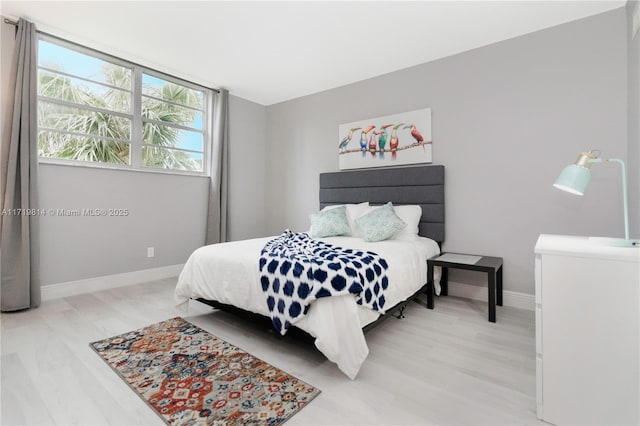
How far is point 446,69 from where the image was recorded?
10.6 feet

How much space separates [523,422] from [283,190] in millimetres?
4050

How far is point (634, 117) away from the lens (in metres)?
2.22

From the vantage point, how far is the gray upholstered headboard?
3.22m

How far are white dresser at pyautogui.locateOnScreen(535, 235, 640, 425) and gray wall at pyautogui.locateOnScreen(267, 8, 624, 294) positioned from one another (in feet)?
5.11

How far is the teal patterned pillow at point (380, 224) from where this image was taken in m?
2.93

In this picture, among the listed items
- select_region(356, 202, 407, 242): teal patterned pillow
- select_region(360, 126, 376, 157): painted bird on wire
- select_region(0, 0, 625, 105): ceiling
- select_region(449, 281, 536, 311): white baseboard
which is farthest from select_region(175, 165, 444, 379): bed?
select_region(0, 0, 625, 105): ceiling

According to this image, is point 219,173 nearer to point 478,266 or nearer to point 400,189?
point 400,189

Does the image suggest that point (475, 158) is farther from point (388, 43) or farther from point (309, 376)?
point (309, 376)

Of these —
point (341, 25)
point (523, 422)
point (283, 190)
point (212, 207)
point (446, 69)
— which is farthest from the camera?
point (283, 190)

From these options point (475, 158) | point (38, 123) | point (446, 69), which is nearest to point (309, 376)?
point (475, 158)

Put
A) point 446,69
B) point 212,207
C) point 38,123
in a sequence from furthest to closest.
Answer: point 212,207
point 446,69
point 38,123

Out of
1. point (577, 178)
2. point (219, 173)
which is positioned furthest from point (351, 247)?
point (219, 173)

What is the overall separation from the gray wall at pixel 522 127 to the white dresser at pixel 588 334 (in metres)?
1.56

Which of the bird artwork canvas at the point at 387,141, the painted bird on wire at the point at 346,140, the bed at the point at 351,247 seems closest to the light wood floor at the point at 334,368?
the bed at the point at 351,247
